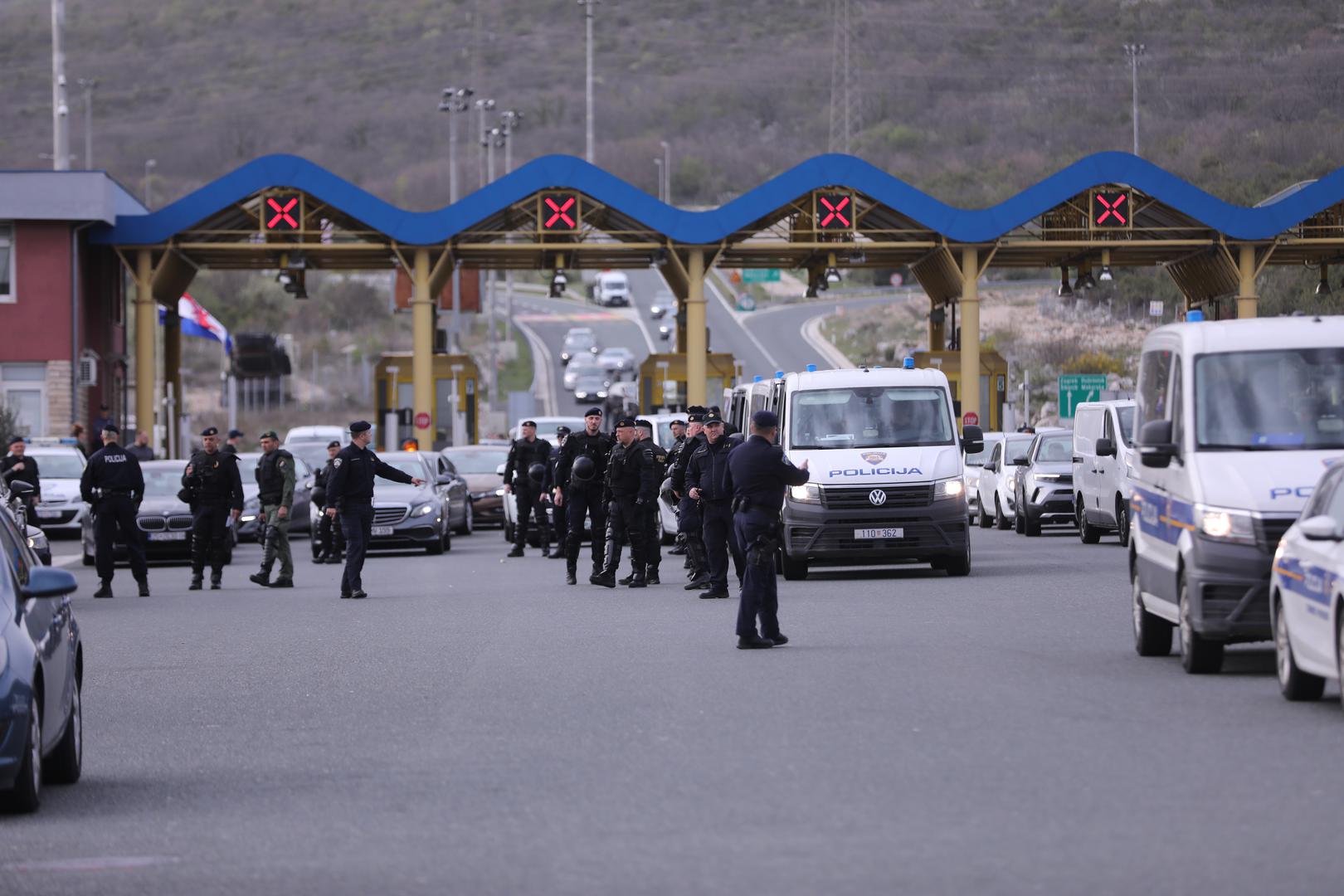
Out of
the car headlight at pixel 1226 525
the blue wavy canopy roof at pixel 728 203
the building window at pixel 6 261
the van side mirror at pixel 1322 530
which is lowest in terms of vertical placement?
the car headlight at pixel 1226 525

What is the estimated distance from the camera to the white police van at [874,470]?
921 inches

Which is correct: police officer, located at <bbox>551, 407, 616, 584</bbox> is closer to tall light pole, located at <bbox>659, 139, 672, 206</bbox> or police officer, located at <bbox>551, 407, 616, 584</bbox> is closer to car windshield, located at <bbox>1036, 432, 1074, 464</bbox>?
car windshield, located at <bbox>1036, 432, 1074, 464</bbox>

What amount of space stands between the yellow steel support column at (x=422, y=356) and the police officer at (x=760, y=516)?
3511 cm

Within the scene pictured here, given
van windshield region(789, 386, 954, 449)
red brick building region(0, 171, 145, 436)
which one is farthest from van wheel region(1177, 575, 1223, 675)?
red brick building region(0, 171, 145, 436)

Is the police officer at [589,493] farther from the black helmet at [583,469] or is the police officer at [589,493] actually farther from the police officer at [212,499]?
the police officer at [212,499]

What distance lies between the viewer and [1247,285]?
5209cm

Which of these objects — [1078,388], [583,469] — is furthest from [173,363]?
[583,469]

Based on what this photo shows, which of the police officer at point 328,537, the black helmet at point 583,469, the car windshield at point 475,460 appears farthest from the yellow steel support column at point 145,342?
the black helmet at point 583,469

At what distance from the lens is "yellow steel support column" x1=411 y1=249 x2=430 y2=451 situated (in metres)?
51.3

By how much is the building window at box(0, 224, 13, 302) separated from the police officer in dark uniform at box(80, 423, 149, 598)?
27638 millimetres

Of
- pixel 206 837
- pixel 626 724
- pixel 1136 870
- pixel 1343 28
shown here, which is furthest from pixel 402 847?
pixel 1343 28

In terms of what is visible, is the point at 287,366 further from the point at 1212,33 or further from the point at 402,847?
the point at 402,847

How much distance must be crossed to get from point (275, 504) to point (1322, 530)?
1589cm

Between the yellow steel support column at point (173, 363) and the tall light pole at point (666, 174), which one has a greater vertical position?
the tall light pole at point (666, 174)
